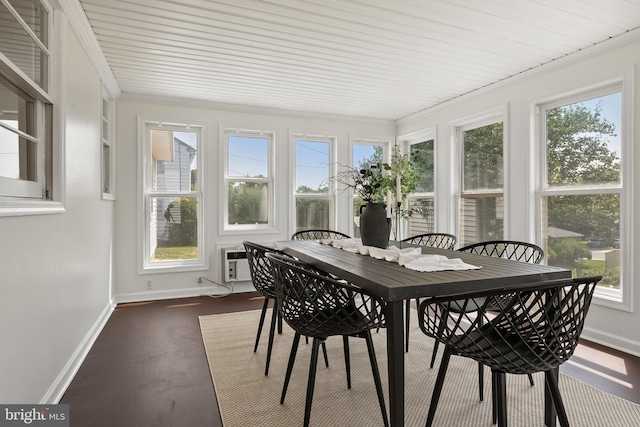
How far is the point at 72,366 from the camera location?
8.14 ft

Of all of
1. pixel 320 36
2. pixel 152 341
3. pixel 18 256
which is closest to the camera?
pixel 18 256

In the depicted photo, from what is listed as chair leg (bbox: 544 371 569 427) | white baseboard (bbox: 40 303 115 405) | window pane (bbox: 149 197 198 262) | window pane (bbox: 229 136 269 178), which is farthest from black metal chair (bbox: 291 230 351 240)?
chair leg (bbox: 544 371 569 427)

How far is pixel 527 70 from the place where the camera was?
12.0 ft

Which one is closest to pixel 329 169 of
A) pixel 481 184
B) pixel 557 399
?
pixel 481 184

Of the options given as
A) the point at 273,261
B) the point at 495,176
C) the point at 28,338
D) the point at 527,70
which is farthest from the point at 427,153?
the point at 28,338

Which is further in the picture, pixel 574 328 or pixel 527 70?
pixel 527 70

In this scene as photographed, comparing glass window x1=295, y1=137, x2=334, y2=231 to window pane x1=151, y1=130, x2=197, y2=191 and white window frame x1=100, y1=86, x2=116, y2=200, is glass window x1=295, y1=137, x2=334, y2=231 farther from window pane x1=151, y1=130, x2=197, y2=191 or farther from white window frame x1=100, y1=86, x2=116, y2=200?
white window frame x1=100, y1=86, x2=116, y2=200

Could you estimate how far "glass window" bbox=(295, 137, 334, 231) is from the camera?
5.46 m

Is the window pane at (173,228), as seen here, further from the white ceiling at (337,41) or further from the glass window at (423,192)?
the glass window at (423,192)

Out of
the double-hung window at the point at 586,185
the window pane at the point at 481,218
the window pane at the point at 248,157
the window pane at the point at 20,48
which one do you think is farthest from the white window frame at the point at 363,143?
the window pane at the point at 20,48

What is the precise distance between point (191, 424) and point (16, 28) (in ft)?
7.18

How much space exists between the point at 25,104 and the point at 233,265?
317cm

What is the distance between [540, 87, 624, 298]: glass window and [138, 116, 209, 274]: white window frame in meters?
4.00

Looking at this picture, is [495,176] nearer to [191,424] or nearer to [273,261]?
[273,261]
